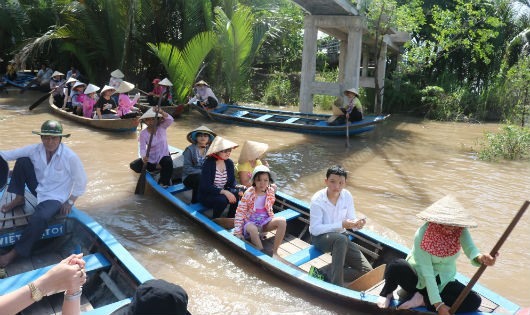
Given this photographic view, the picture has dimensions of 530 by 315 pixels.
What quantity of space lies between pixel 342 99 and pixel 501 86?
729cm

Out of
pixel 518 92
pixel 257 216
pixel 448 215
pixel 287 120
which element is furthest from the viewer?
pixel 518 92

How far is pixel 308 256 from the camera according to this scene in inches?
169

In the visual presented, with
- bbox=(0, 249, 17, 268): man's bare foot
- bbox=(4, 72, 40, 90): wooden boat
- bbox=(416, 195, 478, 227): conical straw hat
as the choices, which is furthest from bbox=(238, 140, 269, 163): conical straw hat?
bbox=(4, 72, 40, 90): wooden boat

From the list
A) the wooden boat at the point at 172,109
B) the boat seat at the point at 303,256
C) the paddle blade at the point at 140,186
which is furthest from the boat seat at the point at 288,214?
the wooden boat at the point at 172,109

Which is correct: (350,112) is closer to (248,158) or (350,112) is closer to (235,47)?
(235,47)

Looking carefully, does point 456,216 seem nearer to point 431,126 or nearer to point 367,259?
point 367,259

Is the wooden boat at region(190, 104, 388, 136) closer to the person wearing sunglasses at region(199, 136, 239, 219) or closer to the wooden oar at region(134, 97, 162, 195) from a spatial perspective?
the wooden oar at region(134, 97, 162, 195)

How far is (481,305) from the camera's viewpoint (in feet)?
11.2

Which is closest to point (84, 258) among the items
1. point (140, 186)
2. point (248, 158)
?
point (248, 158)

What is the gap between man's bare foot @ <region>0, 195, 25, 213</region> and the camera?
165 inches

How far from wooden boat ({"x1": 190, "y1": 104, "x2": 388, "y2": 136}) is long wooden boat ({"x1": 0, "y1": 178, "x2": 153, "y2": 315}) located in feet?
26.1

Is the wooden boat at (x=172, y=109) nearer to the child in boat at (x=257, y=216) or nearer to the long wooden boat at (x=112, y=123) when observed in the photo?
the long wooden boat at (x=112, y=123)

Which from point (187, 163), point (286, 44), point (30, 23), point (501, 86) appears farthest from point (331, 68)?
point (187, 163)

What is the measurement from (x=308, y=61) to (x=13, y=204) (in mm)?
10778
